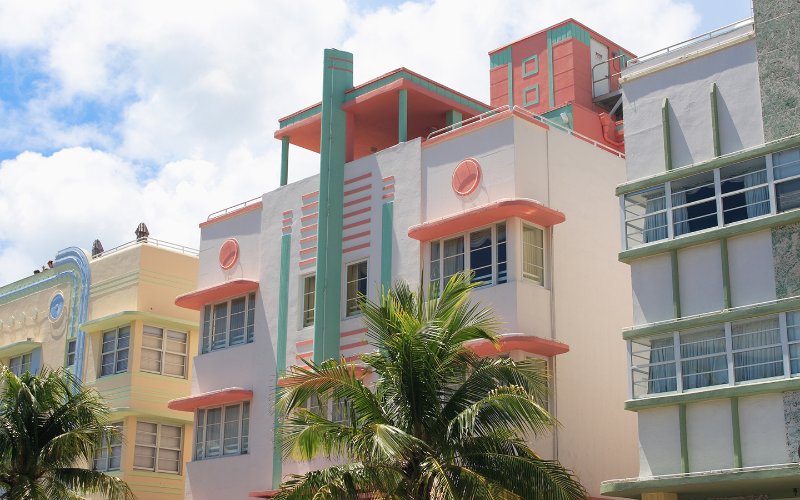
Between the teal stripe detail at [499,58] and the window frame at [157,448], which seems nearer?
the window frame at [157,448]

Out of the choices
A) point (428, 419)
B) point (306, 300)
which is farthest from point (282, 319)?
point (428, 419)

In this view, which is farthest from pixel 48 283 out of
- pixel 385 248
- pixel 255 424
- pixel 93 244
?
pixel 385 248

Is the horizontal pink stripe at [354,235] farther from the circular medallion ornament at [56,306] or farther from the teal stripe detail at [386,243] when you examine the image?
the circular medallion ornament at [56,306]

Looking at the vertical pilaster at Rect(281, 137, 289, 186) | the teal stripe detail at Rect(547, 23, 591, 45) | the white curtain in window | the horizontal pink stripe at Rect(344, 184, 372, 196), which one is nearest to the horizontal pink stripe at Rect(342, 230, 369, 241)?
the horizontal pink stripe at Rect(344, 184, 372, 196)

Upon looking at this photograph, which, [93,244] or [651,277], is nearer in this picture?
[651,277]

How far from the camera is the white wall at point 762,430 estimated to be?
798 inches

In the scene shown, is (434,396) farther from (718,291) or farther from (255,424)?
(255,424)

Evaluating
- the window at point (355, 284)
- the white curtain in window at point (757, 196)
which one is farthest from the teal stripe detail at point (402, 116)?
the white curtain in window at point (757, 196)

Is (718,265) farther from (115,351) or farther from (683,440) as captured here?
(115,351)

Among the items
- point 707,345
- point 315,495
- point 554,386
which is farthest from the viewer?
point 554,386

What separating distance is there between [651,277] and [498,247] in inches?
185

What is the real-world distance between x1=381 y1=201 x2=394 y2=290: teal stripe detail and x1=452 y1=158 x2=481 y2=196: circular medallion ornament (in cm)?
208

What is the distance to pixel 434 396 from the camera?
2033cm

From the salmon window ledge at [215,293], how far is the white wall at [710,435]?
1412 centimetres
